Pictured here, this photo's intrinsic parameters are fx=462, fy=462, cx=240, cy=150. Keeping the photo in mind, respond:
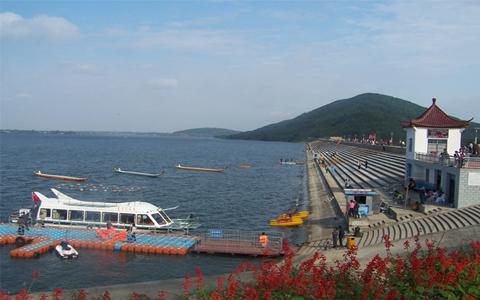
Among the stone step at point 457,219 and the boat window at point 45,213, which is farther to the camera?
the boat window at point 45,213

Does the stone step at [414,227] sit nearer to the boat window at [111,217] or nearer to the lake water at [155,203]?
the lake water at [155,203]

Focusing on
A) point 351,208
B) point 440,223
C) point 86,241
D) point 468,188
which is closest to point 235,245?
point 351,208

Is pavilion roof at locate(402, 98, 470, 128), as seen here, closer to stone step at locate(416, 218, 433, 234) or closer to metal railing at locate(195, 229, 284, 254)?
stone step at locate(416, 218, 433, 234)

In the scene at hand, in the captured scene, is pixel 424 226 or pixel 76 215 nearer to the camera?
pixel 424 226

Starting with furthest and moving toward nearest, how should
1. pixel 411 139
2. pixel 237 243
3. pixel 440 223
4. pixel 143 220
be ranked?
pixel 411 139 < pixel 143 220 < pixel 237 243 < pixel 440 223

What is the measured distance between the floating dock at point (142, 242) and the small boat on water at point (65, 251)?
1514 mm

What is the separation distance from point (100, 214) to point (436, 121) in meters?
26.9

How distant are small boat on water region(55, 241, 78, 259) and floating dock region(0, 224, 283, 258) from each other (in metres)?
1.51

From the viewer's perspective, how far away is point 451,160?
31812 millimetres

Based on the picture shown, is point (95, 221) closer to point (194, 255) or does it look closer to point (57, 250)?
point (57, 250)

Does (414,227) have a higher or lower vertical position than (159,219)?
higher

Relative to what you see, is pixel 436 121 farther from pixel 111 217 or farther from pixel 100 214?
pixel 100 214

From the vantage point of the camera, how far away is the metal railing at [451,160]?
2883 centimetres

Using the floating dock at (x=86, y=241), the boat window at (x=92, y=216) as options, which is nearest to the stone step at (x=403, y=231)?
the floating dock at (x=86, y=241)
